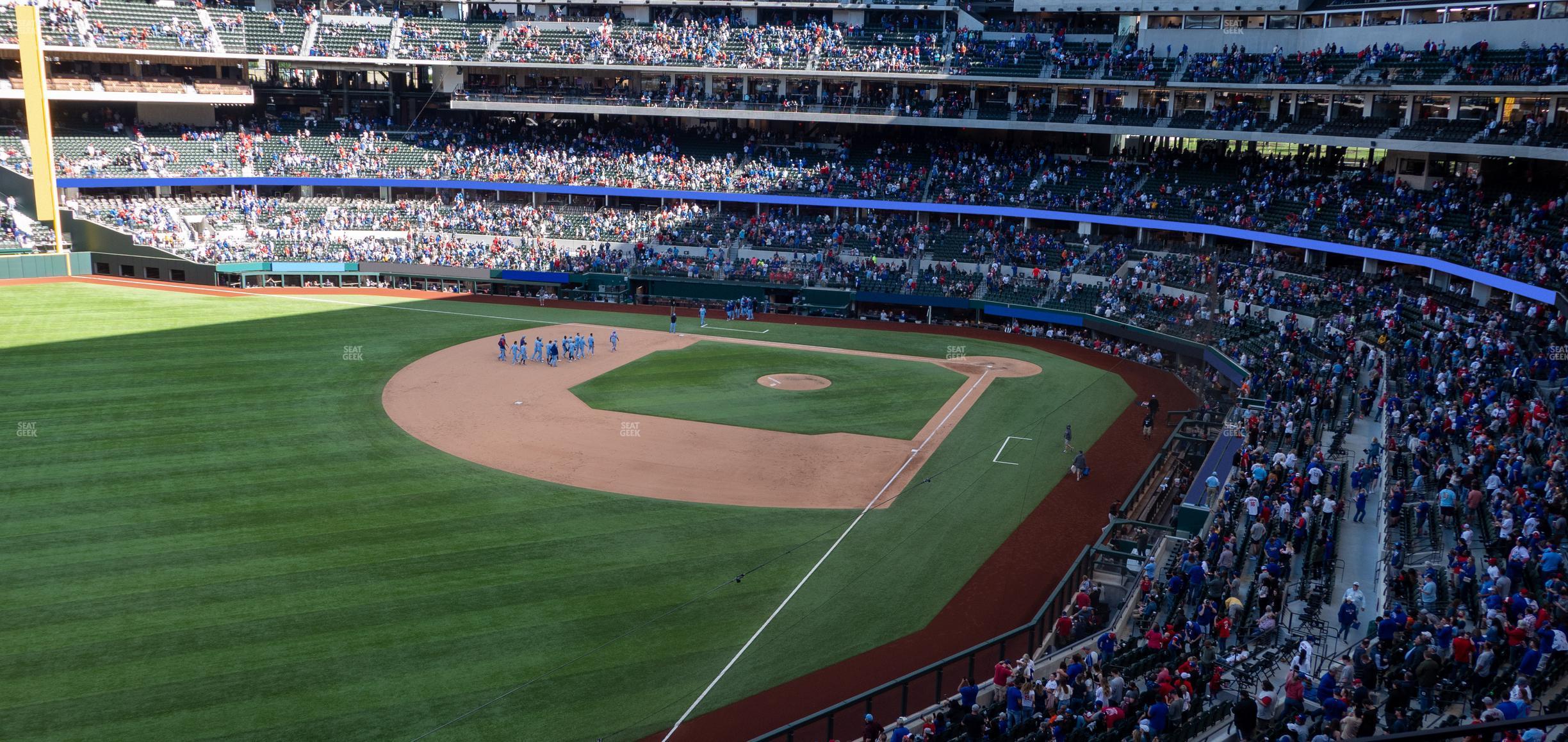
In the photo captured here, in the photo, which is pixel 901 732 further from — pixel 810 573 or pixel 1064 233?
pixel 1064 233

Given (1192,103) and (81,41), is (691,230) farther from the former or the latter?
(81,41)

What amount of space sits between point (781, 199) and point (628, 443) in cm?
2749

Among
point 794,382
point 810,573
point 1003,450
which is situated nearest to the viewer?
point 810,573

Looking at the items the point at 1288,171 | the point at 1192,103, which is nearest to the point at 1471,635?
the point at 1288,171

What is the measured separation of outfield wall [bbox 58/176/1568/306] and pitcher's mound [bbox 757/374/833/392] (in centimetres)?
1820

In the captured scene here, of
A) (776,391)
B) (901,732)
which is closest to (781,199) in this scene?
(776,391)

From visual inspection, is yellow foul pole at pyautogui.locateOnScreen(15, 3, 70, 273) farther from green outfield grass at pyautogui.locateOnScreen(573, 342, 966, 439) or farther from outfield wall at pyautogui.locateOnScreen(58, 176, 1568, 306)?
green outfield grass at pyautogui.locateOnScreen(573, 342, 966, 439)

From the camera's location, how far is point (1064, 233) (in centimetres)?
5081

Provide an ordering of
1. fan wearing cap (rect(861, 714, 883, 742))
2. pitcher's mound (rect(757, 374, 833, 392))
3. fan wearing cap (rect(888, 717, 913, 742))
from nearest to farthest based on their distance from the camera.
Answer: fan wearing cap (rect(888, 717, 913, 742)) → fan wearing cap (rect(861, 714, 883, 742)) → pitcher's mound (rect(757, 374, 833, 392))

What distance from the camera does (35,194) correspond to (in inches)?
1917

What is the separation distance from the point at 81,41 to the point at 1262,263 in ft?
181

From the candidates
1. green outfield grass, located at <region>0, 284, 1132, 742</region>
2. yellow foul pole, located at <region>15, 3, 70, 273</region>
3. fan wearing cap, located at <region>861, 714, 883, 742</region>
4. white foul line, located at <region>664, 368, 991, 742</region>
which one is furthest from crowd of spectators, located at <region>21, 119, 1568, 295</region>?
fan wearing cap, located at <region>861, 714, 883, 742</region>

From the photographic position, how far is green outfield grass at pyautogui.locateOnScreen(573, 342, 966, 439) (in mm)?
32031

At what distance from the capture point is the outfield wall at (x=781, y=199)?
43062mm
